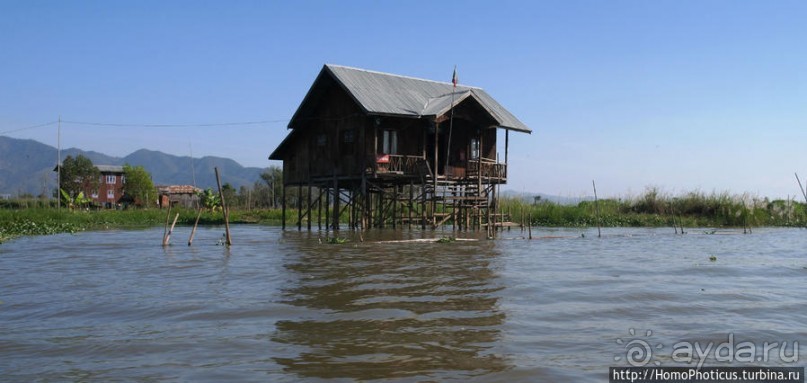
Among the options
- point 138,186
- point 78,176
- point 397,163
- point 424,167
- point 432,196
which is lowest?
point 432,196

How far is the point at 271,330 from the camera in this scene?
7051 millimetres

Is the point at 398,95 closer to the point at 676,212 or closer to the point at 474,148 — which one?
the point at 474,148

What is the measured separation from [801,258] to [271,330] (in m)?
13.8

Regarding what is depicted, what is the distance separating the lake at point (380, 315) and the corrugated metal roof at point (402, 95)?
8128 mm

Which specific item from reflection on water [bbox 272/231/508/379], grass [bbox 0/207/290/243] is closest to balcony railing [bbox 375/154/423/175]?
reflection on water [bbox 272/231/508/379]

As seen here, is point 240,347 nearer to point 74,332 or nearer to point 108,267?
point 74,332

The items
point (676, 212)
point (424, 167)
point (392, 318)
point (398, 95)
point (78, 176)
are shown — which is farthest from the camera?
point (78, 176)

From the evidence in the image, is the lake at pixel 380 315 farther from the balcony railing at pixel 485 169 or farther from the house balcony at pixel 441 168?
the balcony railing at pixel 485 169

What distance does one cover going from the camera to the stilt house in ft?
73.2

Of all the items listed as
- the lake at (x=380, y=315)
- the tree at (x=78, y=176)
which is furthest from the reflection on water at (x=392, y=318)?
the tree at (x=78, y=176)

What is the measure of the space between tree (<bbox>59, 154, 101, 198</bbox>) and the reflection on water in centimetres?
4951

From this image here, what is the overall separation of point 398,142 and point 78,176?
1706 inches

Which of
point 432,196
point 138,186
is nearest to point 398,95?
point 432,196

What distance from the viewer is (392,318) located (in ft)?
25.2
